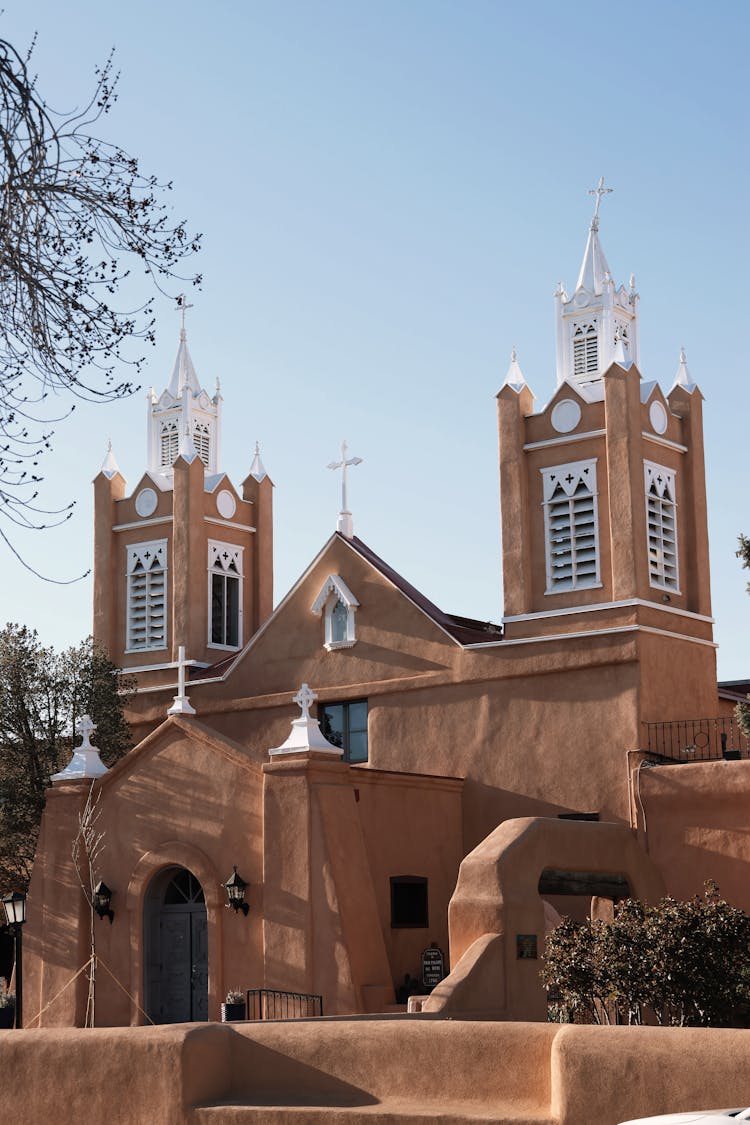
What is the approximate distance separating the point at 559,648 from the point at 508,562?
1875mm

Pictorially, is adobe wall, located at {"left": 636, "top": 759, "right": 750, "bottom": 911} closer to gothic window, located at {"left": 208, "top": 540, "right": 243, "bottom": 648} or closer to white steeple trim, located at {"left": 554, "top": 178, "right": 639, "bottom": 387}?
white steeple trim, located at {"left": 554, "top": 178, "right": 639, "bottom": 387}

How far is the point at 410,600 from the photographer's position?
27.1 metres

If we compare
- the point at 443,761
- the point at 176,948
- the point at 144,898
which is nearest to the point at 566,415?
the point at 443,761

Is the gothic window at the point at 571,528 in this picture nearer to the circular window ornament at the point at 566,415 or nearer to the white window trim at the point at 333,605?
the circular window ornament at the point at 566,415

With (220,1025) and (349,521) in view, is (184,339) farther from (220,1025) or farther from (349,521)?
(220,1025)

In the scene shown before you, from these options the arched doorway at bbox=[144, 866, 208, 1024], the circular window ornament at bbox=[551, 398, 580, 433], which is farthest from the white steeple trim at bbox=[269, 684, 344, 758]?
the circular window ornament at bbox=[551, 398, 580, 433]

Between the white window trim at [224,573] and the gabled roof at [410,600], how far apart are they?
2.32 feet

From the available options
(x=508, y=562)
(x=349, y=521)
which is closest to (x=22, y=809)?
(x=349, y=521)

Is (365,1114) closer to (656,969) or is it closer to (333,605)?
(656,969)

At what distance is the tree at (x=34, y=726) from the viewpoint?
28.9m

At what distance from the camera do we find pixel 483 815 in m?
25.4

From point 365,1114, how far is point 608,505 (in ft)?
48.9

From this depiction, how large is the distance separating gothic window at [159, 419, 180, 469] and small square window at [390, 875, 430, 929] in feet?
39.0

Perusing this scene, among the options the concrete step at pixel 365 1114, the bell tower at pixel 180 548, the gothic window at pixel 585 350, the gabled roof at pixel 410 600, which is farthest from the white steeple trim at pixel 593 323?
the concrete step at pixel 365 1114
